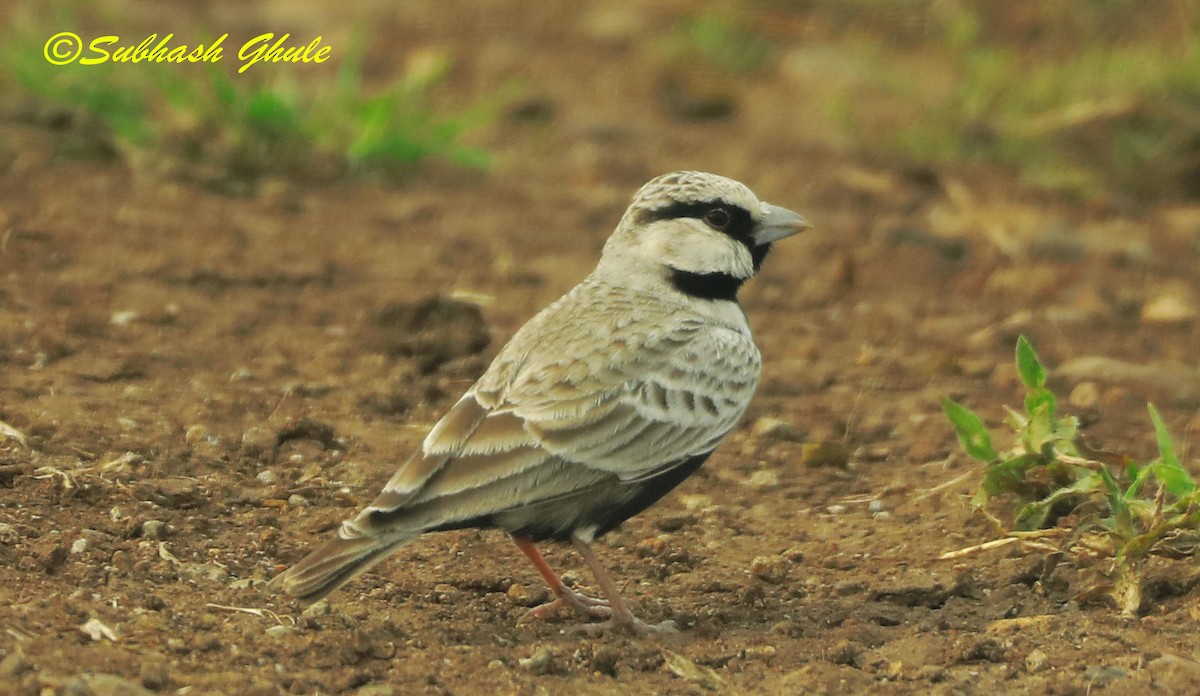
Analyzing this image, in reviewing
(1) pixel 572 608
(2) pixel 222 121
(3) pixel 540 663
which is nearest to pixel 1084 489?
(1) pixel 572 608

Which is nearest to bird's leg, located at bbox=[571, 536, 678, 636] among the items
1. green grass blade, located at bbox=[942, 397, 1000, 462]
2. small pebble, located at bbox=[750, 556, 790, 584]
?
small pebble, located at bbox=[750, 556, 790, 584]

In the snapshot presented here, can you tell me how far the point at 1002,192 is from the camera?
362 inches

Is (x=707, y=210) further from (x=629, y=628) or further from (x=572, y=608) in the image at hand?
(x=629, y=628)

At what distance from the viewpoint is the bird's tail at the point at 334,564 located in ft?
13.8

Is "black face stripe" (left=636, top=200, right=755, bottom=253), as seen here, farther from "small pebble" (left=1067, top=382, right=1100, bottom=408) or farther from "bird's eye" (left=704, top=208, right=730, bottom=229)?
"small pebble" (left=1067, top=382, right=1100, bottom=408)

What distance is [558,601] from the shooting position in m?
4.76

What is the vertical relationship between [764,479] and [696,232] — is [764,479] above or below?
below

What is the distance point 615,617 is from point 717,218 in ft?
4.80

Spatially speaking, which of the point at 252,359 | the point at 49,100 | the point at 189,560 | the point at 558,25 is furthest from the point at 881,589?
the point at 558,25

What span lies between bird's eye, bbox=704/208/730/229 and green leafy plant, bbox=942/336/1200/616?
100cm

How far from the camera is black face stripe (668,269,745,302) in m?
5.43

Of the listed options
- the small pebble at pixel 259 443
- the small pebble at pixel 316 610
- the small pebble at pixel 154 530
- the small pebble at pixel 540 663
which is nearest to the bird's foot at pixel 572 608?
the small pebble at pixel 540 663

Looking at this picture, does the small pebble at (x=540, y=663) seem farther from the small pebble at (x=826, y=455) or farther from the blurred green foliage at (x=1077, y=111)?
the blurred green foliage at (x=1077, y=111)

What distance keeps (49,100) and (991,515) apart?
5407 mm
